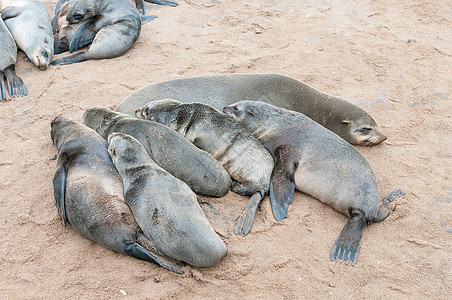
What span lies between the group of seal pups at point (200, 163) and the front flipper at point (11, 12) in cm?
301

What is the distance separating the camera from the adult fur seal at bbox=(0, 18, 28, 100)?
5715 millimetres

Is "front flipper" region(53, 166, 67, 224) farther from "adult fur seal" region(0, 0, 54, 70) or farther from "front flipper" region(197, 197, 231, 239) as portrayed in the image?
"adult fur seal" region(0, 0, 54, 70)

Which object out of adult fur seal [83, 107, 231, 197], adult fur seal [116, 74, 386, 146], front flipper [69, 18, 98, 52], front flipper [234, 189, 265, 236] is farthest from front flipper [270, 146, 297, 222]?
front flipper [69, 18, 98, 52]

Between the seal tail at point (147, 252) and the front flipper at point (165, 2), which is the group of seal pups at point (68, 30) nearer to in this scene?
the front flipper at point (165, 2)

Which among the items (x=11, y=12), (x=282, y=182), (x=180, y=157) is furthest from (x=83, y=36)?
(x=282, y=182)

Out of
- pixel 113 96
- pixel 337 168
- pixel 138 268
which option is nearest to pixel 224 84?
pixel 113 96

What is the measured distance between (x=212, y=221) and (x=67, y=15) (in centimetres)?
465

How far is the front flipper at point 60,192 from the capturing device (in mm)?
3717

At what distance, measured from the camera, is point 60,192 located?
379 centimetres

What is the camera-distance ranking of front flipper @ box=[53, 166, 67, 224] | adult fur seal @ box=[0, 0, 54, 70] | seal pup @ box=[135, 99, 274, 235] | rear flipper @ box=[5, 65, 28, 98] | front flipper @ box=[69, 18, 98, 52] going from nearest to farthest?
front flipper @ box=[53, 166, 67, 224] < seal pup @ box=[135, 99, 274, 235] < rear flipper @ box=[5, 65, 28, 98] < adult fur seal @ box=[0, 0, 54, 70] < front flipper @ box=[69, 18, 98, 52]

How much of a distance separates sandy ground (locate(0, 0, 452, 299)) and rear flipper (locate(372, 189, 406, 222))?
7 centimetres

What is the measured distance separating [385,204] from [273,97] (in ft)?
5.90

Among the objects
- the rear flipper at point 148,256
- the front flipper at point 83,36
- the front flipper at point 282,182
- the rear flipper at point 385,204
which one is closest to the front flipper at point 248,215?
the front flipper at point 282,182

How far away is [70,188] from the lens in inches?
149
